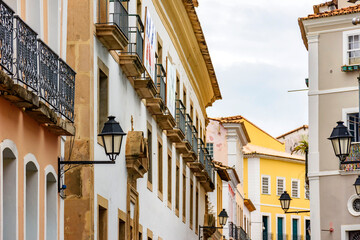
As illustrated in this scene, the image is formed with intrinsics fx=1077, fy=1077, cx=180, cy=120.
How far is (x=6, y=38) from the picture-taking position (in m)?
13.6

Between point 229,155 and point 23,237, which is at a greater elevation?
point 229,155

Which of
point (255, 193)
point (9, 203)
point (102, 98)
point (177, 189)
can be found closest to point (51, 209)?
point (9, 203)

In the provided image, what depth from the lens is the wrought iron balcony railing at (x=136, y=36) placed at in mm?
23719

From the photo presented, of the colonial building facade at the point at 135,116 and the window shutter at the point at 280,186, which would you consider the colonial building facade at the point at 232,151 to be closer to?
the window shutter at the point at 280,186

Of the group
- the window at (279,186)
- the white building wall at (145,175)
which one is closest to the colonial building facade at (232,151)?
the window at (279,186)

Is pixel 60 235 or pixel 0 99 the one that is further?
pixel 60 235

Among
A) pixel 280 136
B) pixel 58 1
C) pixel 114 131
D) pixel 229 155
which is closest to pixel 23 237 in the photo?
pixel 114 131

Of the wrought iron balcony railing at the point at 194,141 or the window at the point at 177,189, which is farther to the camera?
the wrought iron balcony railing at the point at 194,141

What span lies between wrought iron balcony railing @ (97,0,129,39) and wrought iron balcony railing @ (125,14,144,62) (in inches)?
30.6

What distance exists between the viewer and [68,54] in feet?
65.3

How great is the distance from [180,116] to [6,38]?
2020 centimetres

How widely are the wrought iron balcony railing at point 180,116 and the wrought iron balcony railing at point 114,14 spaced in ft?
33.0

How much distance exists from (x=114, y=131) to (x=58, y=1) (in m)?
2.72

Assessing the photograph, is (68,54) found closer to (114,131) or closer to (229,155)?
(114,131)
